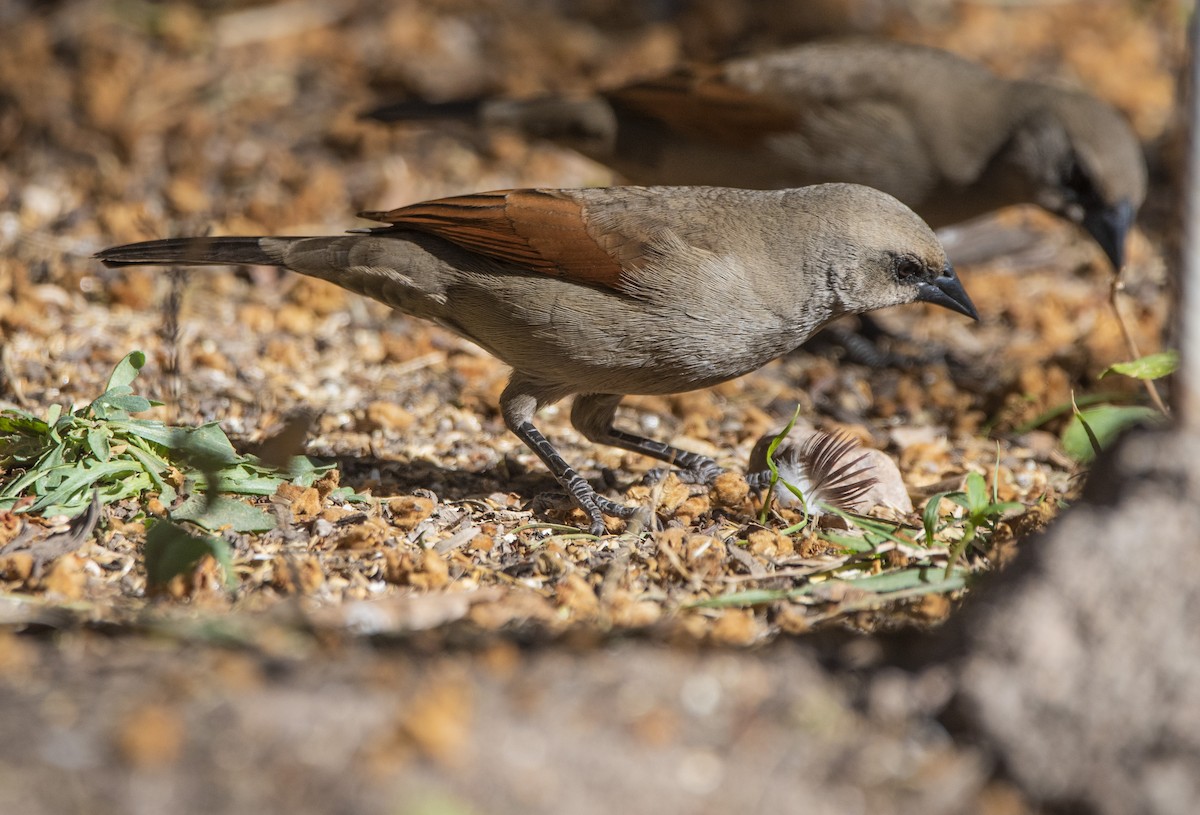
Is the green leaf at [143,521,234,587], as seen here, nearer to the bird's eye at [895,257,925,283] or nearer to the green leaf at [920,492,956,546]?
the green leaf at [920,492,956,546]

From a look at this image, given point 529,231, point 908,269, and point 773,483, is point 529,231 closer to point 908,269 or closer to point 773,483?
point 773,483

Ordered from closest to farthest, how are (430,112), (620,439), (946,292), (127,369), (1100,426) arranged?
(127,369) < (1100,426) < (946,292) < (620,439) < (430,112)

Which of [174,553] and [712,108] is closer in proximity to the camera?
[174,553]

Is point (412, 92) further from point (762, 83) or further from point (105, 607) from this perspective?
point (105, 607)

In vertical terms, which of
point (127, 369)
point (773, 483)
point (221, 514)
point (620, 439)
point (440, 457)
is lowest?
point (440, 457)

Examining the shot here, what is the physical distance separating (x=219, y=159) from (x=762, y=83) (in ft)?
9.83

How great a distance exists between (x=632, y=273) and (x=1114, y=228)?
2.96 metres

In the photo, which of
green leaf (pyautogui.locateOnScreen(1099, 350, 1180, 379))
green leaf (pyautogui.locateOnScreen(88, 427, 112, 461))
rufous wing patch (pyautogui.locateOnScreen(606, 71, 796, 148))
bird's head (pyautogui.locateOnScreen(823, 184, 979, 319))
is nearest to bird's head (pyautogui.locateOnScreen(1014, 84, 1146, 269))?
rufous wing patch (pyautogui.locateOnScreen(606, 71, 796, 148))

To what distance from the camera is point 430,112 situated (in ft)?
20.8

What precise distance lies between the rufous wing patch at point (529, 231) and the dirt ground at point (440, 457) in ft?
2.70

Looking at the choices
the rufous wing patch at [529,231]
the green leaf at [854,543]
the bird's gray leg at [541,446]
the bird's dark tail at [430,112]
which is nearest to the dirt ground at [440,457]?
the green leaf at [854,543]

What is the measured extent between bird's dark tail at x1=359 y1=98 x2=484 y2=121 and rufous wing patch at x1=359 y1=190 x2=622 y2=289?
2.18 metres

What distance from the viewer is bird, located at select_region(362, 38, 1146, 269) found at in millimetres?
5879

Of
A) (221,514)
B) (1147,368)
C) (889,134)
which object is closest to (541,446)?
(221,514)
